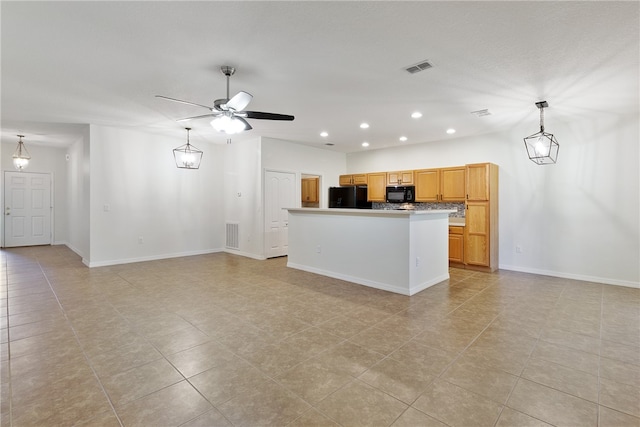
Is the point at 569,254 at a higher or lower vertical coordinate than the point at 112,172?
lower

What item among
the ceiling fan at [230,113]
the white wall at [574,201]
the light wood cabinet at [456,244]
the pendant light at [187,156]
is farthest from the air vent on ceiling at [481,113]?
the pendant light at [187,156]

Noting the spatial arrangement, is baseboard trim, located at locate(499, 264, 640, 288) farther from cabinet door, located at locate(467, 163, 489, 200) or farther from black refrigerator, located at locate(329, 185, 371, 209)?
black refrigerator, located at locate(329, 185, 371, 209)

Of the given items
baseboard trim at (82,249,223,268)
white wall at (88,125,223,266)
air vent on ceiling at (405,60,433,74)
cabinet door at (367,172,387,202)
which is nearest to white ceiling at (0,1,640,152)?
air vent on ceiling at (405,60,433,74)

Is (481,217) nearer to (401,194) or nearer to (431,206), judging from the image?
(431,206)

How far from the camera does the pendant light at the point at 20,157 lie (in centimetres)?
700

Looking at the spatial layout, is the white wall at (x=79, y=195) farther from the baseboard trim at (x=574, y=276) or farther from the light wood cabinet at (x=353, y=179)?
the baseboard trim at (x=574, y=276)

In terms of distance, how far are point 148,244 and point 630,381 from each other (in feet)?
23.8

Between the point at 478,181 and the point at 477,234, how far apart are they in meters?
0.98

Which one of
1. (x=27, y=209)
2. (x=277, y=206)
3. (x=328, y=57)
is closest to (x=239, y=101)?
(x=328, y=57)

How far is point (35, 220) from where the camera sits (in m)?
8.15

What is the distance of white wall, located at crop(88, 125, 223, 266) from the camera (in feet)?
19.0

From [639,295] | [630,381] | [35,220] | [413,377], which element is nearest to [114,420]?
[413,377]

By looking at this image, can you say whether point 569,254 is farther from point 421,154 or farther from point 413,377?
point 413,377

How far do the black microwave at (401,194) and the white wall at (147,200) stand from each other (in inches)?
165
